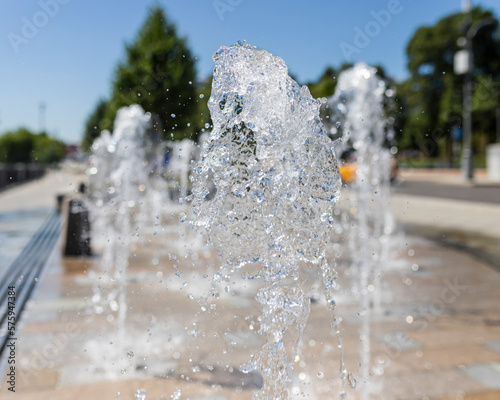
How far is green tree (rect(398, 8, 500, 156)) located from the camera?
39750mm

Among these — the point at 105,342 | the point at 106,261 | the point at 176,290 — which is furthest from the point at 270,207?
the point at 106,261

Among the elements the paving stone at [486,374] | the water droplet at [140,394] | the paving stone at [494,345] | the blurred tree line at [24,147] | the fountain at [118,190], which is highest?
the blurred tree line at [24,147]

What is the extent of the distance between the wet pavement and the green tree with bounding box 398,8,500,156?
115ft

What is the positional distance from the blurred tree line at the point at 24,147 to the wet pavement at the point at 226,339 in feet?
155

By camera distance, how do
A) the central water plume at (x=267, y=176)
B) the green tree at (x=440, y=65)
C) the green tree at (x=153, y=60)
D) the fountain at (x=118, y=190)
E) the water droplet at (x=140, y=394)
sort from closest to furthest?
1. the central water plume at (x=267, y=176)
2. the water droplet at (x=140, y=394)
3. the fountain at (x=118, y=190)
4. the green tree at (x=153, y=60)
5. the green tree at (x=440, y=65)

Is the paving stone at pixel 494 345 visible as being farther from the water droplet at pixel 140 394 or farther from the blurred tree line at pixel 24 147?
the blurred tree line at pixel 24 147

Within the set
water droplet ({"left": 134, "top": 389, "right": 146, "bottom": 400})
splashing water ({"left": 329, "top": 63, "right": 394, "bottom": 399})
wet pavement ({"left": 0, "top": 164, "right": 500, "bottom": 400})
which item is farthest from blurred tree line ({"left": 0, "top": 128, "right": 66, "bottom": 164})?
water droplet ({"left": 134, "top": 389, "right": 146, "bottom": 400})

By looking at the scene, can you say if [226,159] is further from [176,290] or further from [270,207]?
[176,290]

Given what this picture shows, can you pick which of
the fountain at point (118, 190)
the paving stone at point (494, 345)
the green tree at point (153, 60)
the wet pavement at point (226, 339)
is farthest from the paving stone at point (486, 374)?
the green tree at point (153, 60)

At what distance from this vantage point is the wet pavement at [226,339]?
304cm

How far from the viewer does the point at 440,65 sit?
139 feet

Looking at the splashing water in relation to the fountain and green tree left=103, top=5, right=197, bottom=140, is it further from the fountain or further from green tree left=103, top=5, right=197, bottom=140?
green tree left=103, top=5, right=197, bottom=140

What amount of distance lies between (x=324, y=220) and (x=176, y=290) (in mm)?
3298

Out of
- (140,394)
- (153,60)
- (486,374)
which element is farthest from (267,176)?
(153,60)
